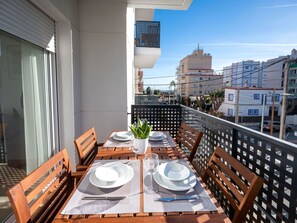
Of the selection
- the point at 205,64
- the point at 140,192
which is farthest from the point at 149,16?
the point at 205,64

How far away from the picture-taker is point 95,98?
10.1 ft

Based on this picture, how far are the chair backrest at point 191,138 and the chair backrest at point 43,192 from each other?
3.55 ft

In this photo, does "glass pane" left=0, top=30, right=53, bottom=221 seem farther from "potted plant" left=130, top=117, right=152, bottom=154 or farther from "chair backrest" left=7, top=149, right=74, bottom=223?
"potted plant" left=130, top=117, right=152, bottom=154

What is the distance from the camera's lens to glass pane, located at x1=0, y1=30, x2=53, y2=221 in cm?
154

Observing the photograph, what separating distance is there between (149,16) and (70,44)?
14.7 ft

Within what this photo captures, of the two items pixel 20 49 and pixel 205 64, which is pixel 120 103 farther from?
pixel 205 64

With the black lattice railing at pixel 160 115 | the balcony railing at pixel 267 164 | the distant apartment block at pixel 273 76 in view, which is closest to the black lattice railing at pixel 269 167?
the balcony railing at pixel 267 164

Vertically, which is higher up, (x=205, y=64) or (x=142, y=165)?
(x=205, y=64)

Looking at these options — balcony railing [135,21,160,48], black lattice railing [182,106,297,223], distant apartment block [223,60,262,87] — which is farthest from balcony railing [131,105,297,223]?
distant apartment block [223,60,262,87]

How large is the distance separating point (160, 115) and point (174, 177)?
236cm

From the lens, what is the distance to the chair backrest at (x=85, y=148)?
1.67 m

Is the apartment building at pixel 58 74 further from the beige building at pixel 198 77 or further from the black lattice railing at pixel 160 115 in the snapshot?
the beige building at pixel 198 77

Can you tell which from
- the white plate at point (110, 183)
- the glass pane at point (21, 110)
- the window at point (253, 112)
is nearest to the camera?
the white plate at point (110, 183)

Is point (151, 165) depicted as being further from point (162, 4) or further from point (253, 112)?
point (253, 112)
